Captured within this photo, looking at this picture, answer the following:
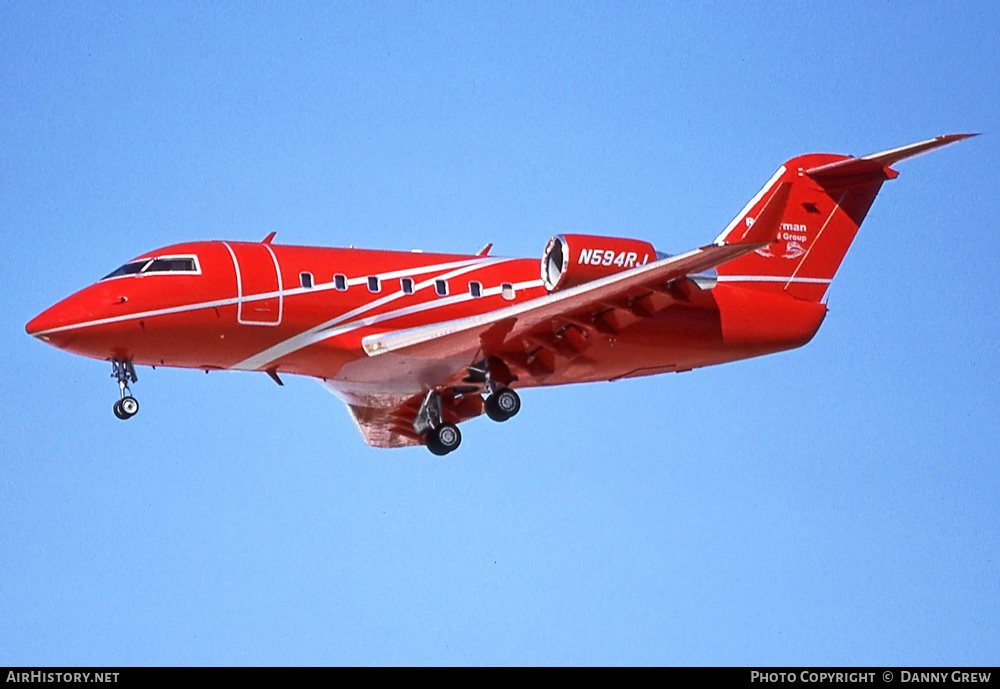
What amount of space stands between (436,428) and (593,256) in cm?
508

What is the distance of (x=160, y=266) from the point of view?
27172mm

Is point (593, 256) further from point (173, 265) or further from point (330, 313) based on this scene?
point (173, 265)

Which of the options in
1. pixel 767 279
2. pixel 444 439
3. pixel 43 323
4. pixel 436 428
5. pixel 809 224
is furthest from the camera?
pixel 809 224

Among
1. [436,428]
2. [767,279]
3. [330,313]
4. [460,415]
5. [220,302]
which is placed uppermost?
[220,302]

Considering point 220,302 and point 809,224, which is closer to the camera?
point 220,302

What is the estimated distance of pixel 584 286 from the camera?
1049 inches

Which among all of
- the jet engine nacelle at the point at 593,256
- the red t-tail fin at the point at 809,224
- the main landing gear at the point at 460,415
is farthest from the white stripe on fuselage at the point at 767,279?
the main landing gear at the point at 460,415

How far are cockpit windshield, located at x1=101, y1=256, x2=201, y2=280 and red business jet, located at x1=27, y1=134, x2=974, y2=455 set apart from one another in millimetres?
28

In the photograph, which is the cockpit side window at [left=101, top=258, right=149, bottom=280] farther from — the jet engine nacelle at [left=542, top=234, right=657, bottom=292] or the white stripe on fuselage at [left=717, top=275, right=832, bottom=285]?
Result: the white stripe on fuselage at [left=717, top=275, right=832, bottom=285]

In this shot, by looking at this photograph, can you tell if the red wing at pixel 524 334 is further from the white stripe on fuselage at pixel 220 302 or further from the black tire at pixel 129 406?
the black tire at pixel 129 406

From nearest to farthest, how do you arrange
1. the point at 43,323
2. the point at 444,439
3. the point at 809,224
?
1. the point at 43,323
2. the point at 444,439
3. the point at 809,224

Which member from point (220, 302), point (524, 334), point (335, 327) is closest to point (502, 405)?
point (524, 334)
